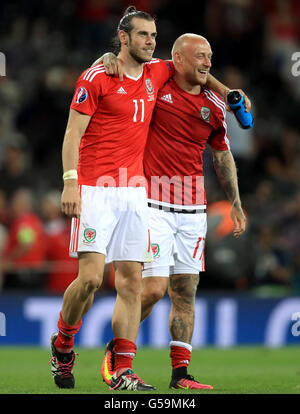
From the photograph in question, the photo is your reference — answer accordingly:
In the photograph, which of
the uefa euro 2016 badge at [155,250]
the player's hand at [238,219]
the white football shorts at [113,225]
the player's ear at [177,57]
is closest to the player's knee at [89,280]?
the white football shorts at [113,225]

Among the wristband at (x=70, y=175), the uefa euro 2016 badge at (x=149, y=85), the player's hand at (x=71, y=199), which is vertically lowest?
the player's hand at (x=71, y=199)

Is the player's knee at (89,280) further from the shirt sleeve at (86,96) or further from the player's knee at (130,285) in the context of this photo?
the shirt sleeve at (86,96)

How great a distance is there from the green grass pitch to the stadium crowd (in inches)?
47.9

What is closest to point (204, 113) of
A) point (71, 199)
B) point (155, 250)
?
point (155, 250)

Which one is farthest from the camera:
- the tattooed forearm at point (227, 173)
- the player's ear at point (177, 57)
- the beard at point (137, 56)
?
the tattooed forearm at point (227, 173)

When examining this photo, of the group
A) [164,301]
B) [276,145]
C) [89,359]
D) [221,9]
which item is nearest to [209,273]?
[164,301]

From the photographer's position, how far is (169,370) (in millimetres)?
9000

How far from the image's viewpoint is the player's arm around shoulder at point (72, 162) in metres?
6.30

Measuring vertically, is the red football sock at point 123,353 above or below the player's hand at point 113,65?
below

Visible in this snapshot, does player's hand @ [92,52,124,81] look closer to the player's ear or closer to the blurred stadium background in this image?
the player's ear

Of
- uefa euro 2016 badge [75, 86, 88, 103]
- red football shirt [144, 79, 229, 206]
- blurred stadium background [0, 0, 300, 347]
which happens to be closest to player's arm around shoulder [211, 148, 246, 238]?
red football shirt [144, 79, 229, 206]

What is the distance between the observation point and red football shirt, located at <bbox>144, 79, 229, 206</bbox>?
720 cm

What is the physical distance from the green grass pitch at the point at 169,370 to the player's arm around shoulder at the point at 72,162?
1283 millimetres
